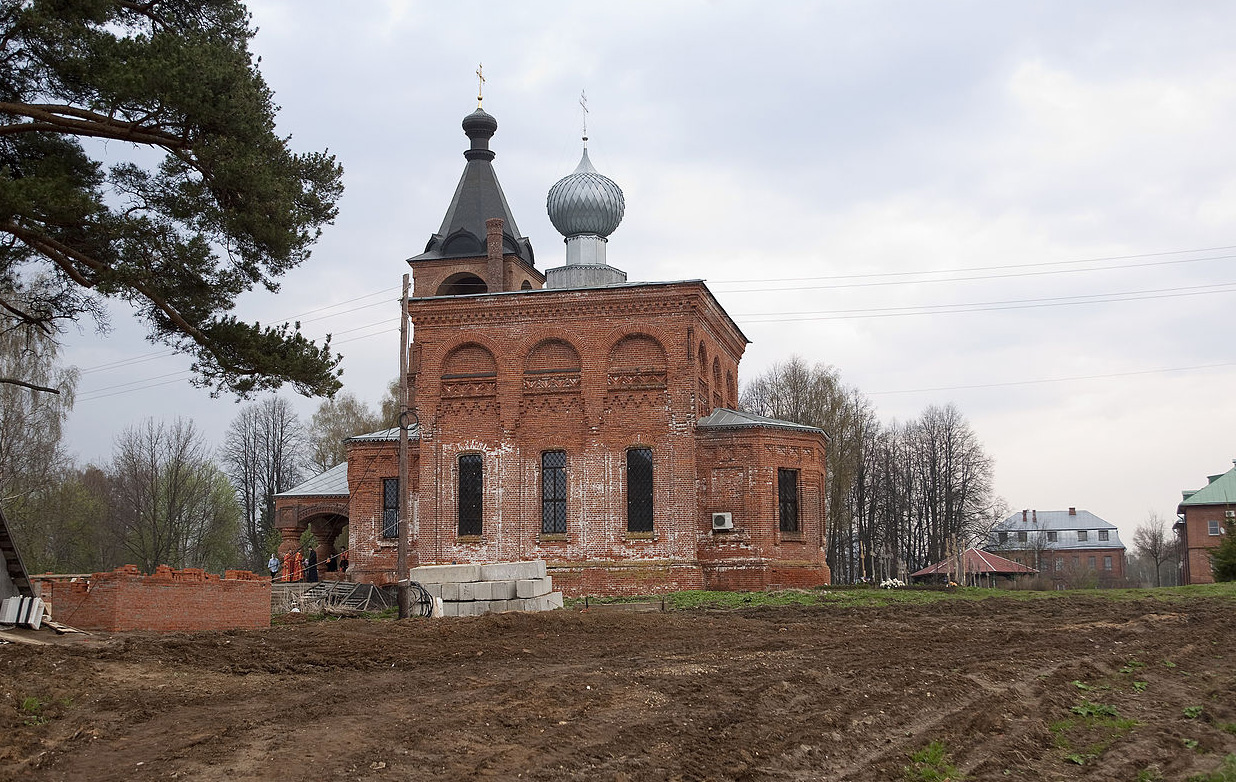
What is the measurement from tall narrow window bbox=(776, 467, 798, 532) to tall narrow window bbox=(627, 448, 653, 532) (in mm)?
3141

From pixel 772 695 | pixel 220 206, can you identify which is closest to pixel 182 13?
pixel 220 206

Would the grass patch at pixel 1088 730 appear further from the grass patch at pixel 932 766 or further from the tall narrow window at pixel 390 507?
the tall narrow window at pixel 390 507

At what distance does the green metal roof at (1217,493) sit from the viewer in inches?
2303

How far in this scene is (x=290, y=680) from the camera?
37.9ft

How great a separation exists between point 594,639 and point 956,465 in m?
39.9

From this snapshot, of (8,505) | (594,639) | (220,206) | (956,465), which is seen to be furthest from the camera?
(956,465)

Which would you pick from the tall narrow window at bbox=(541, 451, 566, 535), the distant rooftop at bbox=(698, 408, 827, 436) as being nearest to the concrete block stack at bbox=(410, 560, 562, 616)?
the tall narrow window at bbox=(541, 451, 566, 535)

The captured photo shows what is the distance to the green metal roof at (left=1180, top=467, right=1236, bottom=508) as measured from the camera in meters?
58.5

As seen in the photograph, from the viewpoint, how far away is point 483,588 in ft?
65.7

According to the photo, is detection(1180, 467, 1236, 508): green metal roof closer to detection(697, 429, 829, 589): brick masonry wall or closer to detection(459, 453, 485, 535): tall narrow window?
detection(697, 429, 829, 589): brick masonry wall

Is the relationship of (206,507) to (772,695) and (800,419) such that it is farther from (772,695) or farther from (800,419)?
(772,695)

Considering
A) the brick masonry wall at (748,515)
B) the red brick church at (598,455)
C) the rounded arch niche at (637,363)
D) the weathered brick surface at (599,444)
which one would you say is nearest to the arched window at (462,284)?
the weathered brick surface at (599,444)

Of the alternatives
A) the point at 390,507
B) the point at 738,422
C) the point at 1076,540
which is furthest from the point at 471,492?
the point at 1076,540

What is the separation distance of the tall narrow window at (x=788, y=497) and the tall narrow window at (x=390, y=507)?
982cm
